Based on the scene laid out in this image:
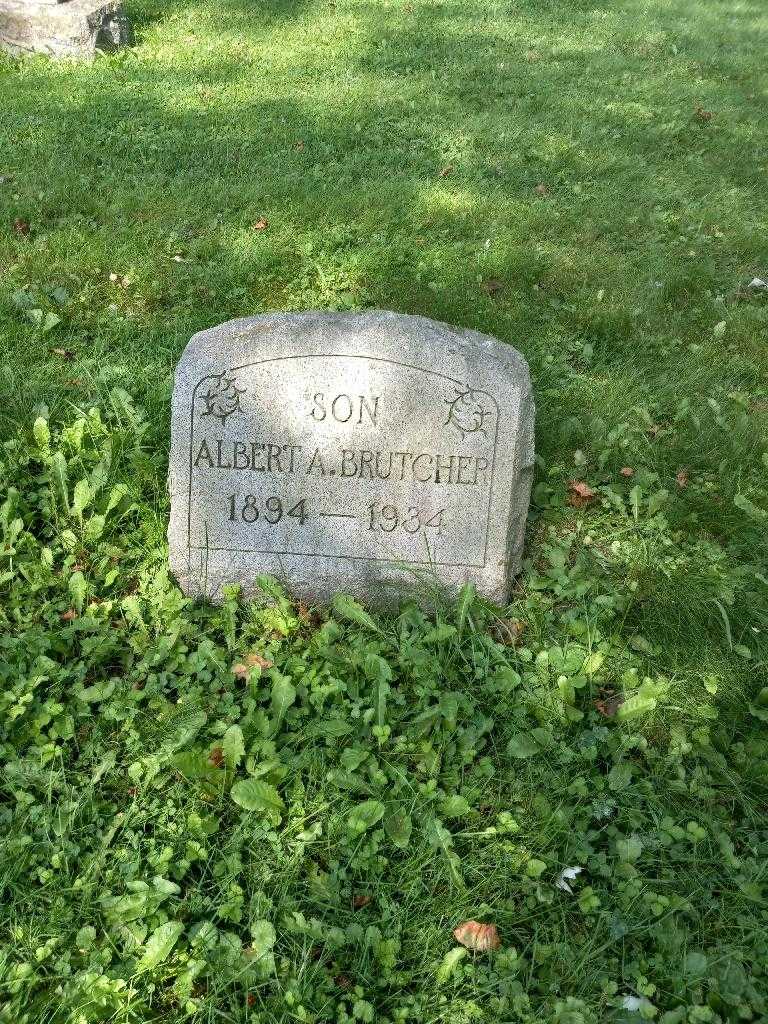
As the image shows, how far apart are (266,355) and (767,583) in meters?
2.06

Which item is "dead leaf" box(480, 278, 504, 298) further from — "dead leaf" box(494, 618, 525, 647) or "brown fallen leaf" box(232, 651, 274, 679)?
"brown fallen leaf" box(232, 651, 274, 679)

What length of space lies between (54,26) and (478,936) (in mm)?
7780

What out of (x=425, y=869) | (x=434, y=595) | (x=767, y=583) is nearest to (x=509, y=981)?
(x=425, y=869)

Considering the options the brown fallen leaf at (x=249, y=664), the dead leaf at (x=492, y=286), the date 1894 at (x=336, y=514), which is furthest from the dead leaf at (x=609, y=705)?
the dead leaf at (x=492, y=286)

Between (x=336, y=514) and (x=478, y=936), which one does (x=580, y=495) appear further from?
(x=478, y=936)

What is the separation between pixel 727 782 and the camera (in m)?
2.47

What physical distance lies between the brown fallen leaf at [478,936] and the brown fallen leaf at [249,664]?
3.34ft

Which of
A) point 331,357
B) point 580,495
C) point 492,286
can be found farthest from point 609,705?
point 492,286

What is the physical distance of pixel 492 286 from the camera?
15.2 ft

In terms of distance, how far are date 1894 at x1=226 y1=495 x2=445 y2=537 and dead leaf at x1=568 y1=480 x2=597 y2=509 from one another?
81 centimetres

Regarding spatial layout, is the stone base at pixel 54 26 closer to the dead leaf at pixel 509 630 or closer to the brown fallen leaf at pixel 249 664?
the brown fallen leaf at pixel 249 664

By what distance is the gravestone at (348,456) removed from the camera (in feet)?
9.04

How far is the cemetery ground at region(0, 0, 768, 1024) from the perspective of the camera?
2029mm

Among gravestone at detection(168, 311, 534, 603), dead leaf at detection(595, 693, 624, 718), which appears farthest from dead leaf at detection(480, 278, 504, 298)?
dead leaf at detection(595, 693, 624, 718)
